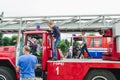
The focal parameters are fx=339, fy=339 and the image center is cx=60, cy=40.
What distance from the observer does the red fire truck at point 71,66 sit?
34.4 feet

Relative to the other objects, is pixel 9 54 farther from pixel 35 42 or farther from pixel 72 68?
pixel 72 68

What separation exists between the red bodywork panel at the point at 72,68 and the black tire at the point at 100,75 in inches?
6.5

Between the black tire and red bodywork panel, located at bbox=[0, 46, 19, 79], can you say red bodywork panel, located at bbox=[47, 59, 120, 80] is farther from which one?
red bodywork panel, located at bbox=[0, 46, 19, 79]

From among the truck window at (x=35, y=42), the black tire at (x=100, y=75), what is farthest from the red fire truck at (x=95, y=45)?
the black tire at (x=100, y=75)

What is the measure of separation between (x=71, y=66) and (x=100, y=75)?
0.94 m

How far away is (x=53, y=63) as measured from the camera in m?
10.7

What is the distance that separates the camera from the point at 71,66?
10.6 m

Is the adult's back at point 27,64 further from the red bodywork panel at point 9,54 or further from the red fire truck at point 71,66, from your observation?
the red bodywork panel at point 9,54

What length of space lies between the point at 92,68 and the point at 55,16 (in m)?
7.32

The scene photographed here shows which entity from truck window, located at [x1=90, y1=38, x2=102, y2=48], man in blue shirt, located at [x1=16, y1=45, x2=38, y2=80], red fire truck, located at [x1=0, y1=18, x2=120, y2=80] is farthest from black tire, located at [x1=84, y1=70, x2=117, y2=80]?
truck window, located at [x1=90, y1=38, x2=102, y2=48]

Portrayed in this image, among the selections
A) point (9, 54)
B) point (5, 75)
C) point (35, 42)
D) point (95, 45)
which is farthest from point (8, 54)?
point (95, 45)

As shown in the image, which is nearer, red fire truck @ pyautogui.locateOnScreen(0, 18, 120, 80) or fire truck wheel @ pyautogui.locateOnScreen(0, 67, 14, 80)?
red fire truck @ pyautogui.locateOnScreen(0, 18, 120, 80)

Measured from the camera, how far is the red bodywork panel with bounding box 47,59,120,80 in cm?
1045

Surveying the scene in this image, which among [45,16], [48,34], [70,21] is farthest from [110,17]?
[48,34]
